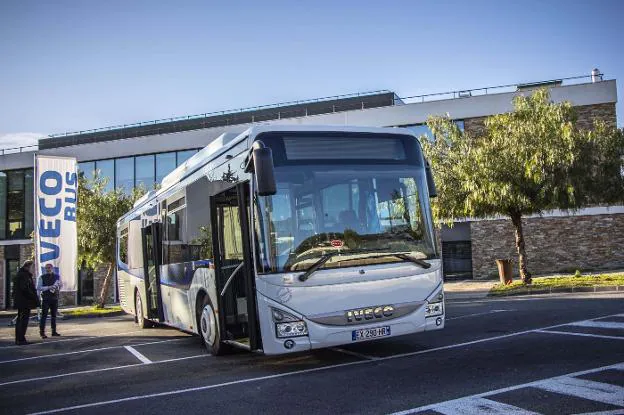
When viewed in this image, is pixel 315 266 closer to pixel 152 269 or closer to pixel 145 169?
pixel 152 269

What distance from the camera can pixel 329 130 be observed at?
813 cm

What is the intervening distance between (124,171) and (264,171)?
31.0m

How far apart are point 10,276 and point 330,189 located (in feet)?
117

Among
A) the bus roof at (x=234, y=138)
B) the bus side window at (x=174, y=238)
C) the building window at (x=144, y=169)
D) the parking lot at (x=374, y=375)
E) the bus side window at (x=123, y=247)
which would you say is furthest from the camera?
the building window at (x=144, y=169)

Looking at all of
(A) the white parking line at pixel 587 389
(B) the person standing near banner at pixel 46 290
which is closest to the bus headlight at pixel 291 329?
(A) the white parking line at pixel 587 389

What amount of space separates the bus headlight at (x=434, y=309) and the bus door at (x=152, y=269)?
6.22 m

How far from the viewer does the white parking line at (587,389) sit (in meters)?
5.49

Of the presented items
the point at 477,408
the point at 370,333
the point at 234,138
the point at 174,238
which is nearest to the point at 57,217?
the point at 174,238

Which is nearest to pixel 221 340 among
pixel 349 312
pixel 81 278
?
pixel 349 312

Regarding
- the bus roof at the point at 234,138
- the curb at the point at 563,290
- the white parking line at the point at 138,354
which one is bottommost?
the white parking line at the point at 138,354

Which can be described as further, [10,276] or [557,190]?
[10,276]

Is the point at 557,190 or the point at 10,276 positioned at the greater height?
the point at 557,190

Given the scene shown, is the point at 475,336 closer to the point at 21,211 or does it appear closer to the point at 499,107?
the point at 499,107

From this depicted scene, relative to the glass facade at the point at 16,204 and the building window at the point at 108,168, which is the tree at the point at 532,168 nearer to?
the building window at the point at 108,168
